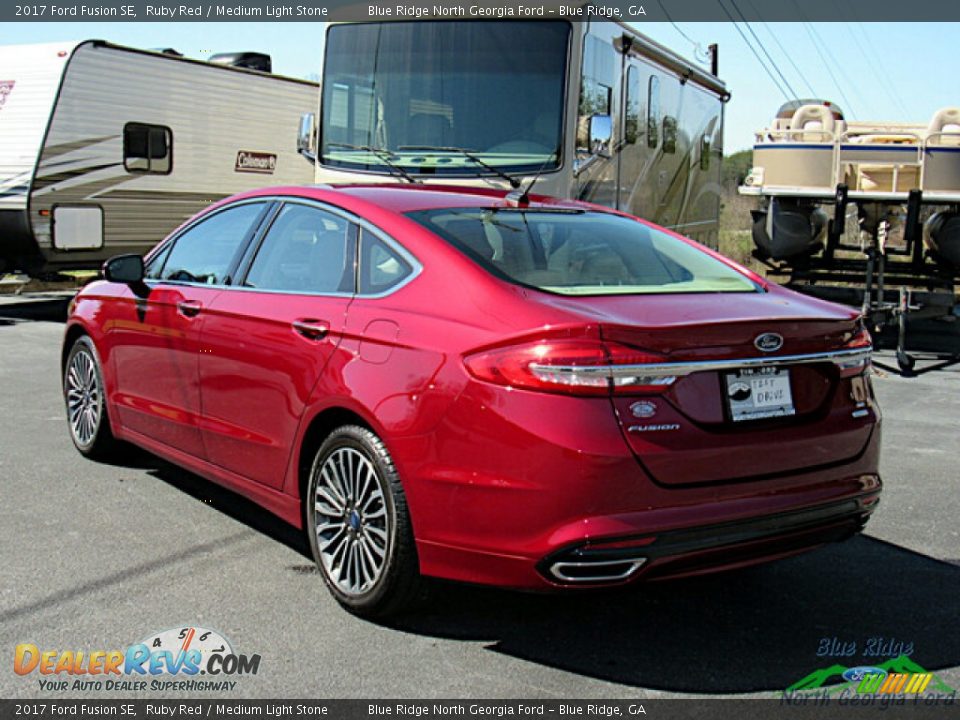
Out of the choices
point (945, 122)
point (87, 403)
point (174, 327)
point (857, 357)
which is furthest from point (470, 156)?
point (945, 122)

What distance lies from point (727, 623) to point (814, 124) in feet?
37.1

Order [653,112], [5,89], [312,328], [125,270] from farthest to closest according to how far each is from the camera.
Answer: [5,89], [653,112], [125,270], [312,328]

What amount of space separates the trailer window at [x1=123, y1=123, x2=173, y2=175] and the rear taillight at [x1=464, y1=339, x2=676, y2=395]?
13.0 metres

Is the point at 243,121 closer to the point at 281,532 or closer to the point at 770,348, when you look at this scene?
the point at 281,532

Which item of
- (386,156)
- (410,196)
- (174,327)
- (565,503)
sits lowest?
(565,503)

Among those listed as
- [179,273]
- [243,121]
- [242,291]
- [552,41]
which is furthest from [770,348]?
[243,121]

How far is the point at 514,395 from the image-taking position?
362 centimetres

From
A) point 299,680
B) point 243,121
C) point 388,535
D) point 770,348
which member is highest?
point 243,121

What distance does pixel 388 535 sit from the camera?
4.02 metres

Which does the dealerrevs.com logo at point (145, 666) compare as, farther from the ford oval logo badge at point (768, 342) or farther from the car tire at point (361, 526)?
the ford oval logo badge at point (768, 342)

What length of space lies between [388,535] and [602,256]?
4.85 ft

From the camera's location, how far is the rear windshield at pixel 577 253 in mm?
4285

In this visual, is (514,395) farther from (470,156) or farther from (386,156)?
(386,156)

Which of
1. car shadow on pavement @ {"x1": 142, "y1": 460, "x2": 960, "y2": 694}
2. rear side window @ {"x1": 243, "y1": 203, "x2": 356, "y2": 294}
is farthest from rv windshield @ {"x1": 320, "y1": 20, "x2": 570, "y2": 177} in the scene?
car shadow on pavement @ {"x1": 142, "y1": 460, "x2": 960, "y2": 694}
